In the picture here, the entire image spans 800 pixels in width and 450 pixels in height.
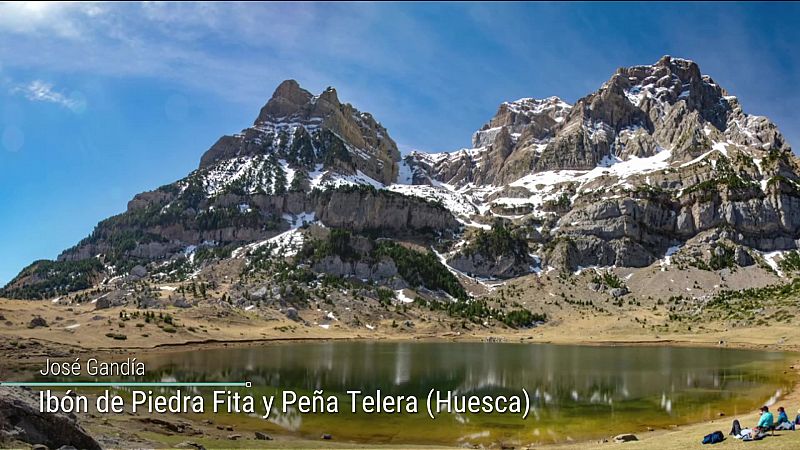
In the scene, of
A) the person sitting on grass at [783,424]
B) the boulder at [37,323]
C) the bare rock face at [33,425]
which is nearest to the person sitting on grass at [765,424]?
the person sitting on grass at [783,424]

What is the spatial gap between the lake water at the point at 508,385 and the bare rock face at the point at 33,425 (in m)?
17.4

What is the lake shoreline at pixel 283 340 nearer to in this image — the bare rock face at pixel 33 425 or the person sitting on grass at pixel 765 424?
the person sitting on grass at pixel 765 424

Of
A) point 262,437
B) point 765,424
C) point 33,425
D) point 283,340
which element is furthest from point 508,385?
point 283,340

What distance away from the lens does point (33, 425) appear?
1702cm

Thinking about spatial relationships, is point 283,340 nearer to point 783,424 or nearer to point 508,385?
point 508,385

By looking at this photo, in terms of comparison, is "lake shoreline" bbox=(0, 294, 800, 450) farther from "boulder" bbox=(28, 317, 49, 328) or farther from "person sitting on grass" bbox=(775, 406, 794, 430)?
"person sitting on grass" bbox=(775, 406, 794, 430)

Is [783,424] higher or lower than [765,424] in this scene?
lower

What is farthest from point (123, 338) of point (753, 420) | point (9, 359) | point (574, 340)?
point (574, 340)

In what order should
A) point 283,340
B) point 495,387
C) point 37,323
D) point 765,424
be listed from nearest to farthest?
point 765,424, point 495,387, point 37,323, point 283,340

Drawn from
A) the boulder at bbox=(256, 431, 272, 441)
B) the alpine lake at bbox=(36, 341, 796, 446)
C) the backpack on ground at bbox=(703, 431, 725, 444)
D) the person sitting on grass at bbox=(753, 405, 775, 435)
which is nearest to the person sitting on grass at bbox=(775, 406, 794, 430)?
the person sitting on grass at bbox=(753, 405, 775, 435)

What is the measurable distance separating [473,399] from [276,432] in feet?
61.4

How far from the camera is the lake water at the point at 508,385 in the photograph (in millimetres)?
35125

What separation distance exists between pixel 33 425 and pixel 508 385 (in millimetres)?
45961

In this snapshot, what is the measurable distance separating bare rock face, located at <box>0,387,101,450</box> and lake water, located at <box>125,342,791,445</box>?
57.0 feet
